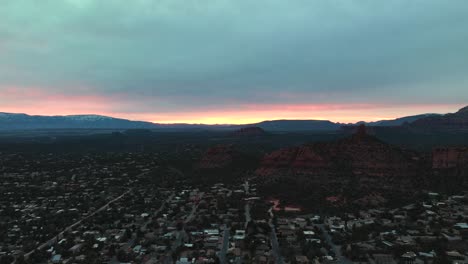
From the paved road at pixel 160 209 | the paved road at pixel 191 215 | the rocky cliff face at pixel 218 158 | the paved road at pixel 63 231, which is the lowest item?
the paved road at pixel 63 231

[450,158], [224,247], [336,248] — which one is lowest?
[224,247]

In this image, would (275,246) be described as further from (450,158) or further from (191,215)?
(450,158)

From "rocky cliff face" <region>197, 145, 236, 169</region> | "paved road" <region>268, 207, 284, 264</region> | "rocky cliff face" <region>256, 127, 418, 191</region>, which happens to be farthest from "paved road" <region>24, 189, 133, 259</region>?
"rocky cliff face" <region>197, 145, 236, 169</region>

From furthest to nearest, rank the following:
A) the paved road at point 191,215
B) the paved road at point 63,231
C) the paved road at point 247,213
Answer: the paved road at point 191,215
the paved road at point 247,213
the paved road at point 63,231

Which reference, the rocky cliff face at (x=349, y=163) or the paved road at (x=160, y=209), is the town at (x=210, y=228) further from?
the rocky cliff face at (x=349, y=163)

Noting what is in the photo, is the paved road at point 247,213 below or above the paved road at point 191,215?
above

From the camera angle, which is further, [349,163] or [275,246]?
[349,163]

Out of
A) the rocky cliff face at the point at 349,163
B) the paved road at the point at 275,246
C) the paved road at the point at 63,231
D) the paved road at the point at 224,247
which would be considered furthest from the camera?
the rocky cliff face at the point at 349,163

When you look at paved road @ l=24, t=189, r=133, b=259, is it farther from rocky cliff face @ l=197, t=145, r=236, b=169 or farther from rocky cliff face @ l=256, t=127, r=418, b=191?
rocky cliff face @ l=197, t=145, r=236, b=169

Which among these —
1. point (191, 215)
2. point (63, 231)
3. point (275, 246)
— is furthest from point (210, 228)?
point (63, 231)

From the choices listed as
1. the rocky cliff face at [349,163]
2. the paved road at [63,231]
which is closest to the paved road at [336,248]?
the rocky cliff face at [349,163]

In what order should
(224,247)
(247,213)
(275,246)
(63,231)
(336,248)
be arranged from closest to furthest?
(336,248), (224,247), (275,246), (63,231), (247,213)
